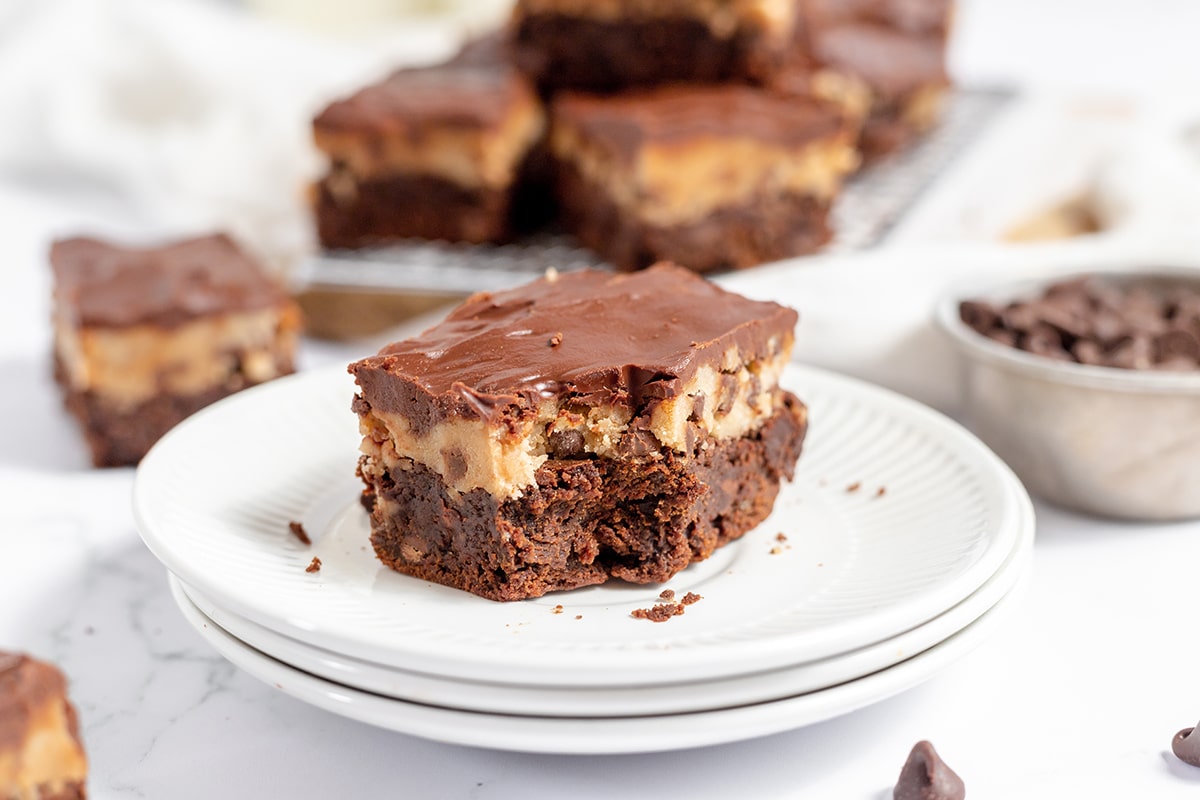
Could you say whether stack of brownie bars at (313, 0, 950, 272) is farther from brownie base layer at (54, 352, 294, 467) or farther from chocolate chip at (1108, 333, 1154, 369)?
chocolate chip at (1108, 333, 1154, 369)

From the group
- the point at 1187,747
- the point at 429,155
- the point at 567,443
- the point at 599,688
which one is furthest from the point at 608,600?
the point at 429,155

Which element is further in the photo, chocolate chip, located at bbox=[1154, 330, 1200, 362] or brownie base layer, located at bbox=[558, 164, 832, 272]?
brownie base layer, located at bbox=[558, 164, 832, 272]

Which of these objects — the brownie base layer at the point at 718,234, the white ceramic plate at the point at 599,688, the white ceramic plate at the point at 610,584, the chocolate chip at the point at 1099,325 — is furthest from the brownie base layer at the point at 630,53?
the white ceramic plate at the point at 599,688

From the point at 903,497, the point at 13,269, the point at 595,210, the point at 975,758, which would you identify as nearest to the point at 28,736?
the point at 975,758

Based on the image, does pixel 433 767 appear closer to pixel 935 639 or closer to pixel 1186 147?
pixel 935 639

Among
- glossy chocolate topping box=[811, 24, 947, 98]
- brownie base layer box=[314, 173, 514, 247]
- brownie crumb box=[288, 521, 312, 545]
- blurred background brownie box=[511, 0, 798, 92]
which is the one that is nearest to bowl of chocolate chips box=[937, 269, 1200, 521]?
brownie crumb box=[288, 521, 312, 545]

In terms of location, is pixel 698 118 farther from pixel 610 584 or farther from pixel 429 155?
pixel 610 584
